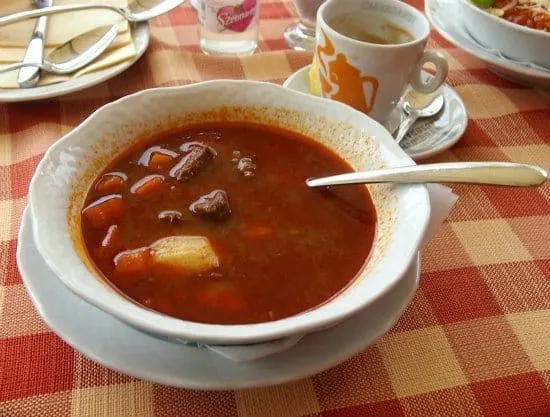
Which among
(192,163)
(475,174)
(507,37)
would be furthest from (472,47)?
(192,163)

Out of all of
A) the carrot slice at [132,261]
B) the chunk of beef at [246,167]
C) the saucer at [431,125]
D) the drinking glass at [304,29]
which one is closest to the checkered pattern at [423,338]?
the saucer at [431,125]

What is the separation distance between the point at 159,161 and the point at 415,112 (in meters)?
0.81

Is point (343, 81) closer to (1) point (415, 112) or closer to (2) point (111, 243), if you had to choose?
(1) point (415, 112)

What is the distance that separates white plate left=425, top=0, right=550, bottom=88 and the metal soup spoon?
3.55 feet

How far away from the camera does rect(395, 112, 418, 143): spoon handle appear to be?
152 cm

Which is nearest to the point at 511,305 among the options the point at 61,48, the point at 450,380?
the point at 450,380

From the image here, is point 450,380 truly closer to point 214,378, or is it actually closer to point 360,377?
point 360,377

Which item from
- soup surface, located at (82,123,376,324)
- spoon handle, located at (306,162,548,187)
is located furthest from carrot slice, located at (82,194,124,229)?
spoon handle, located at (306,162,548,187)

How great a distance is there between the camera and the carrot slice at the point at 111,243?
3.23 ft

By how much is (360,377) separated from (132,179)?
0.60 m

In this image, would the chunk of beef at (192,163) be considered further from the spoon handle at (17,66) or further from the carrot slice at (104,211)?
the spoon handle at (17,66)

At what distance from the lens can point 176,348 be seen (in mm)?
855

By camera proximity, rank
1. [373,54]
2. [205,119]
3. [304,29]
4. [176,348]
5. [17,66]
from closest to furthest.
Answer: [176,348] → [205,119] → [373,54] → [17,66] → [304,29]

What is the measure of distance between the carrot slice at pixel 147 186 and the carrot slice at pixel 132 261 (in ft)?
0.53
